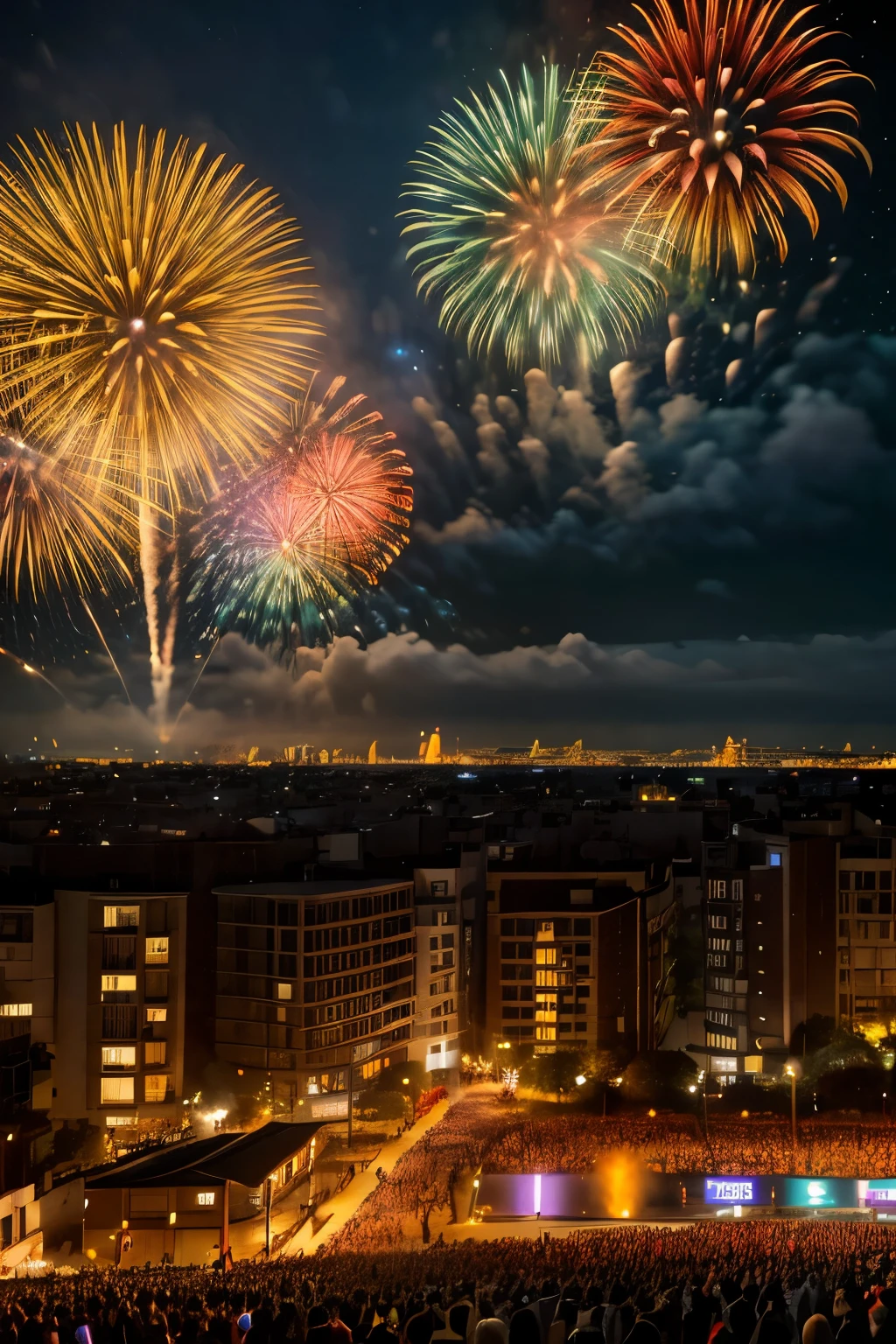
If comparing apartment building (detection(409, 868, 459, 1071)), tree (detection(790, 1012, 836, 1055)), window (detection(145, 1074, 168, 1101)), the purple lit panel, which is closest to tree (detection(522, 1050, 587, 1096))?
apartment building (detection(409, 868, 459, 1071))

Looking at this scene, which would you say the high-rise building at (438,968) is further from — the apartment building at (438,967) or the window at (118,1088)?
the window at (118,1088)

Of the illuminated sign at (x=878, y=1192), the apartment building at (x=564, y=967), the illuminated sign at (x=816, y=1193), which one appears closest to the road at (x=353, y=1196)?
the apartment building at (x=564, y=967)

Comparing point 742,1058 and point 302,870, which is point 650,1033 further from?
point 302,870

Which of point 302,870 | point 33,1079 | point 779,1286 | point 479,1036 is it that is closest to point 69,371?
point 779,1286

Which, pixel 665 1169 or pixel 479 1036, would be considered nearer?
pixel 665 1169

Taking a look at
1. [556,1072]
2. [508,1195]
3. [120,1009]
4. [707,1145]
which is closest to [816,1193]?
[707,1145]

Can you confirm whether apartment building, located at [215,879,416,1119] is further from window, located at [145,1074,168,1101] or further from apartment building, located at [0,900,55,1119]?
apartment building, located at [0,900,55,1119]

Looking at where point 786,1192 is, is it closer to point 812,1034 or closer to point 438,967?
point 812,1034
